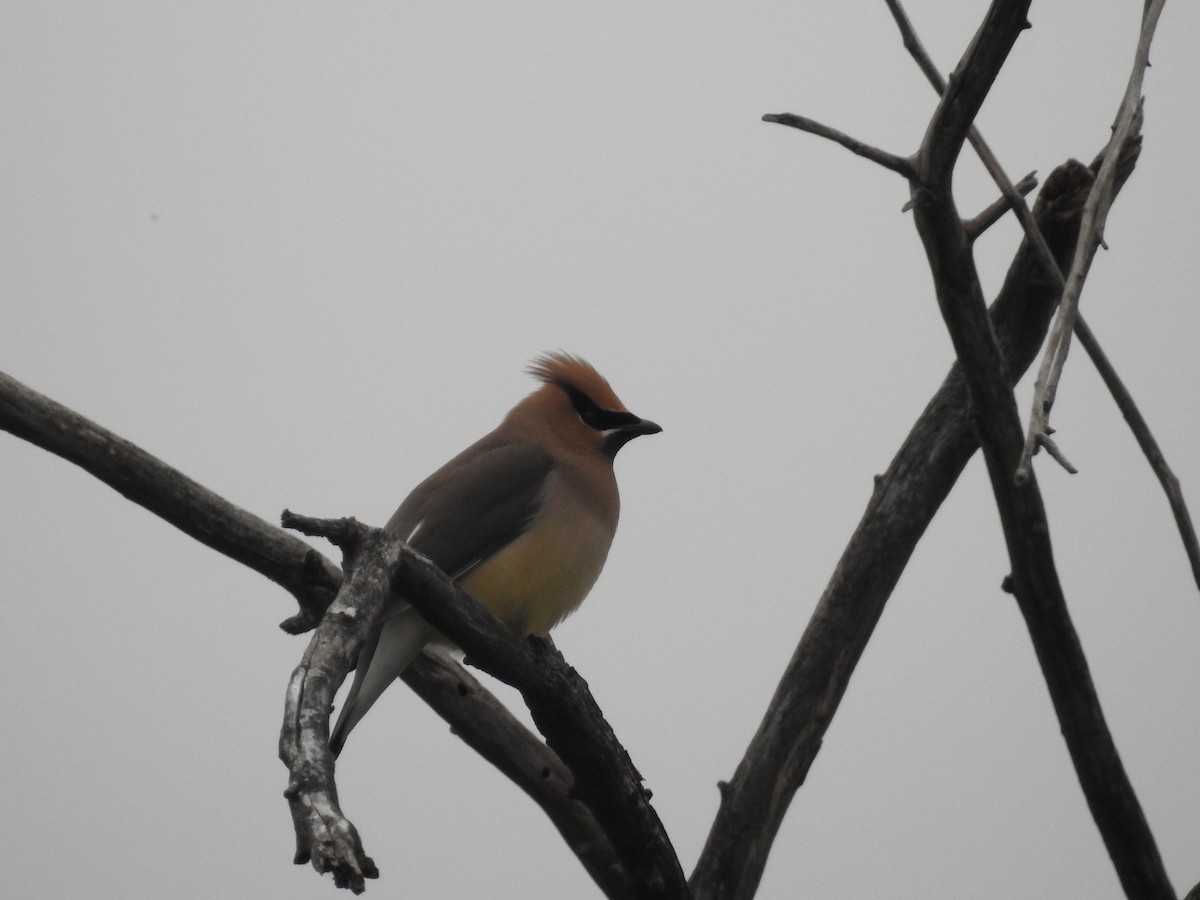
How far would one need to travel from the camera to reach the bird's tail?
4.77 m

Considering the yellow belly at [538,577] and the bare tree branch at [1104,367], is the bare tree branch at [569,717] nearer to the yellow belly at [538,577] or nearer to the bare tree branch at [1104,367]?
the yellow belly at [538,577]

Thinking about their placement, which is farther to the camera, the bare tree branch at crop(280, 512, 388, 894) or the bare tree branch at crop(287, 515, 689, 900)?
the bare tree branch at crop(287, 515, 689, 900)

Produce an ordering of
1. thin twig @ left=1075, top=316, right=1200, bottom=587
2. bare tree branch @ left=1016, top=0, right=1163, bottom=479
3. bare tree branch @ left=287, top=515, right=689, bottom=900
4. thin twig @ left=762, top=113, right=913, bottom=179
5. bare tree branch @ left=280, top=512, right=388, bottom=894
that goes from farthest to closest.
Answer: bare tree branch @ left=287, top=515, right=689, bottom=900 < thin twig @ left=1075, top=316, right=1200, bottom=587 < thin twig @ left=762, top=113, right=913, bottom=179 < bare tree branch @ left=1016, top=0, right=1163, bottom=479 < bare tree branch @ left=280, top=512, right=388, bottom=894

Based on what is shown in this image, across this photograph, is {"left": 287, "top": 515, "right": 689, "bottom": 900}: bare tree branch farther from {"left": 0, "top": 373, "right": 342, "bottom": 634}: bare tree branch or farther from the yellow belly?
the yellow belly

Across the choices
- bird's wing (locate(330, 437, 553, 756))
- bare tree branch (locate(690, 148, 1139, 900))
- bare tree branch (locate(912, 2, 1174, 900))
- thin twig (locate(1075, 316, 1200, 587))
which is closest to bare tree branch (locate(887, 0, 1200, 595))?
thin twig (locate(1075, 316, 1200, 587))

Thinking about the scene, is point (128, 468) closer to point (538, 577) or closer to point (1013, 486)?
point (538, 577)

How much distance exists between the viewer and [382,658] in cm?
481

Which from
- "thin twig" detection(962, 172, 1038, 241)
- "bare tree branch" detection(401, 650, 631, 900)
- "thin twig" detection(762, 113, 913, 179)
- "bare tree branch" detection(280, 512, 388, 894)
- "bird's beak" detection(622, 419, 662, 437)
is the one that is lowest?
"bare tree branch" detection(280, 512, 388, 894)

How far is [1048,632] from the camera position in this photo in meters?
4.12

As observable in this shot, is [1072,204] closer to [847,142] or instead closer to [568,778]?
[847,142]

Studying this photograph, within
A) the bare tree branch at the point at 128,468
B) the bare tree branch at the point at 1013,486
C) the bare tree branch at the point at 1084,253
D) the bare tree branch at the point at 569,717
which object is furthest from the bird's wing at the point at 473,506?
the bare tree branch at the point at 1084,253

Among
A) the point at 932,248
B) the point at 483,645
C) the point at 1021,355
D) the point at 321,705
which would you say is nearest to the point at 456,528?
the point at 483,645

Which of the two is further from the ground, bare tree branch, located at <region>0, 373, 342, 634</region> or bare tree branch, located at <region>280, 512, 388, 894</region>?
bare tree branch, located at <region>0, 373, 342, 634</region>

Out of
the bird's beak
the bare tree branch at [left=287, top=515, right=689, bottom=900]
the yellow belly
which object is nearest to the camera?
the bare tree branch at [left=287, top=515, right=689, bottom=900]
